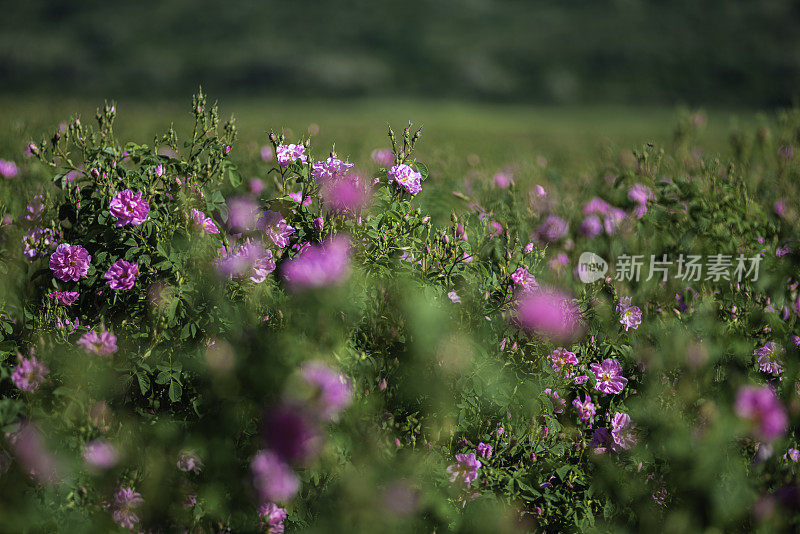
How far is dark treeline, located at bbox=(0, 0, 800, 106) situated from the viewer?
4275cm

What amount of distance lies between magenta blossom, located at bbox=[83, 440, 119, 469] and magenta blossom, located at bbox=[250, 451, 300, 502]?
1.31ft

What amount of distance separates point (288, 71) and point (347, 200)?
49.2m

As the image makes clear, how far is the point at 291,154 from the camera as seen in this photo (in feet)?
7.09

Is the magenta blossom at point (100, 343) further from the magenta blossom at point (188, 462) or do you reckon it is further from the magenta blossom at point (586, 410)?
the magenta blossom at point (586, 410)

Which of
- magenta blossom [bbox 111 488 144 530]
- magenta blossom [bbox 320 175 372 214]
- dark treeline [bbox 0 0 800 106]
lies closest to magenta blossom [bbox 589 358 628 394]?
magenta blossom [bbox 320 175 372 214]

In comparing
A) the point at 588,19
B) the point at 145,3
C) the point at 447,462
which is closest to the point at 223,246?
the point at 447,462

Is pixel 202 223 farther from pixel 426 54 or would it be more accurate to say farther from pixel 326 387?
pixel 426 54

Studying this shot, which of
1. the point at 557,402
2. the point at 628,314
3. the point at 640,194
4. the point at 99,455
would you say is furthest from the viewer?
the point at 640,194

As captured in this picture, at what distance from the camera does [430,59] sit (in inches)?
1933

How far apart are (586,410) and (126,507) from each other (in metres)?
1.36

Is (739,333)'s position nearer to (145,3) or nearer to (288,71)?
(288,71)

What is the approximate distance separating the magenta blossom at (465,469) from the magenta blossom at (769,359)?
111cm

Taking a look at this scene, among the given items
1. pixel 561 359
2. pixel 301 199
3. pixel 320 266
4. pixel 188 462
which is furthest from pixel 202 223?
pixel 561 359

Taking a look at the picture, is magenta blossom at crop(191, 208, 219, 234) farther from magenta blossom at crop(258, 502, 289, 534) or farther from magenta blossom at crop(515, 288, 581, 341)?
magenta blossom at crop(515, 288, 581, 341)
